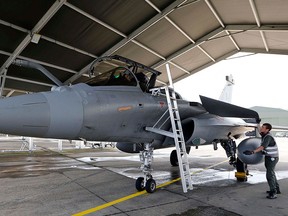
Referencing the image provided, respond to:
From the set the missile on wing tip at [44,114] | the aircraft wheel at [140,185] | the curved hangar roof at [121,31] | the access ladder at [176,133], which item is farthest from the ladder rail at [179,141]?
the curved hangar roof at [121,31]

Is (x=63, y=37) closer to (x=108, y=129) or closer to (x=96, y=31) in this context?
(x=96, y=31)

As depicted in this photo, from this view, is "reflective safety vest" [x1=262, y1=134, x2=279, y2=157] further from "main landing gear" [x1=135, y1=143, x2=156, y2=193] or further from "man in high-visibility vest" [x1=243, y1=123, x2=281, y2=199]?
"main landing gear" [x1=135, y1=143, x2=156, y2=193]

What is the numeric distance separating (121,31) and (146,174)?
9.30m

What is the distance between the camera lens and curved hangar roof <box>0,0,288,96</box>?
10.6 m

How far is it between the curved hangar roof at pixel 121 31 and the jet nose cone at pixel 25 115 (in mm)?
7171

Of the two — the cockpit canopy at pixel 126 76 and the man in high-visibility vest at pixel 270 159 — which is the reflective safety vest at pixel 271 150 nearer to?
the man in high-visibility vest at pixel 270 159

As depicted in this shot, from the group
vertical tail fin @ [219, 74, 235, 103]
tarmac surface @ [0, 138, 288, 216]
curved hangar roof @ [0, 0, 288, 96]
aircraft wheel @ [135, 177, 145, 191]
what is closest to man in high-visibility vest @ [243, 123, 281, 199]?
tarmac surface @ [0, 138, 288, 216]

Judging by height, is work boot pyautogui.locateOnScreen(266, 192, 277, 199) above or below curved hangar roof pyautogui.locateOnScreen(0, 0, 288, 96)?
below

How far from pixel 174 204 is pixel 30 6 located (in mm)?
9198

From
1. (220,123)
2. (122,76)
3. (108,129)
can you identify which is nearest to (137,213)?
(108,129)

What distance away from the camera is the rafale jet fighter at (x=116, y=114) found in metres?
3.76

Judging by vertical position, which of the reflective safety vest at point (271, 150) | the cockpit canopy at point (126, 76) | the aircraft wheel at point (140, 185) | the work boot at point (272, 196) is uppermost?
the cockpit canopy at point (126, 76)

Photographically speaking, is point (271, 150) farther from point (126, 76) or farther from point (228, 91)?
point (228, 91)

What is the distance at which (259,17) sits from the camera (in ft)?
43.7
